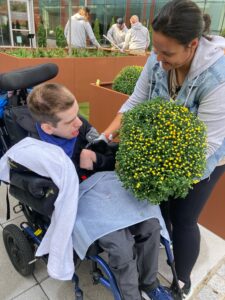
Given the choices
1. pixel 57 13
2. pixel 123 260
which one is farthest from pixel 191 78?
pixel 57 13

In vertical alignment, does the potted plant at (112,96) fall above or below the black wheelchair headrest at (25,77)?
below

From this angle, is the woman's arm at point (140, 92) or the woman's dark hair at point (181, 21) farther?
the woman's arm at point (140, 92)

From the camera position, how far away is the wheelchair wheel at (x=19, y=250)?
6.36 ft

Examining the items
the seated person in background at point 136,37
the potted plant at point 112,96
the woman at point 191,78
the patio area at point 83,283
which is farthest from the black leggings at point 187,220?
the seated person in background at point 136,37

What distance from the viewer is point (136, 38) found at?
704cm

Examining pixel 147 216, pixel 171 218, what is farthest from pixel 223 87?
pixel 171 218

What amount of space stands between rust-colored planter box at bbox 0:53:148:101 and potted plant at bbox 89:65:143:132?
2.12 metres

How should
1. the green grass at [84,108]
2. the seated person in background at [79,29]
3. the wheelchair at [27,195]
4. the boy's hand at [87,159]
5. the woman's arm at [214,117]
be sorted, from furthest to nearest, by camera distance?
the seated person in background at [79,29] → the green grass at [84,108] → the boy's hand at [87,159] → the wheelchair at [27,195] → the woman's arm at [214,117]

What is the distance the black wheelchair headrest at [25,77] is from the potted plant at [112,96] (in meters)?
1.42

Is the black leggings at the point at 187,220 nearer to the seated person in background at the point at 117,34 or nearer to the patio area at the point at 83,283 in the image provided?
the patio area at the point at 83,283

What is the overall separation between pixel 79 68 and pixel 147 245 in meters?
4.91

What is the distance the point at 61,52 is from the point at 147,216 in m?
5.41

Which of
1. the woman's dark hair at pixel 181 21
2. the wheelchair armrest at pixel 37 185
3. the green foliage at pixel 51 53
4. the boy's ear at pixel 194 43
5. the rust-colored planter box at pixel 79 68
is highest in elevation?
the woman's dark hair at pixel 181 21

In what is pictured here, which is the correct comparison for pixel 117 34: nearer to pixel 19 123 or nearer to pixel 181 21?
pixel 19 123
